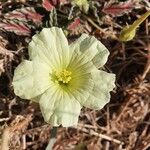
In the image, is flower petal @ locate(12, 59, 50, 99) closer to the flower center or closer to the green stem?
the flower center

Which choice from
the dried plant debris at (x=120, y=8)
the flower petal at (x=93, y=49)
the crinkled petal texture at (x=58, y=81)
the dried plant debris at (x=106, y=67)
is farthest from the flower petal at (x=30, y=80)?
the dried plant debris at (x=120, y=8)

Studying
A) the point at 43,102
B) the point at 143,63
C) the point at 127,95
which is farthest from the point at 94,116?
the point at 43,102

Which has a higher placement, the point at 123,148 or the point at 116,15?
the point at 116,15

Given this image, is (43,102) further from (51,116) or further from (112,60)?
(112,60)

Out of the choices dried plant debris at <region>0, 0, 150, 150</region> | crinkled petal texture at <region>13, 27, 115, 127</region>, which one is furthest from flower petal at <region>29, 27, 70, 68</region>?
dried plant debris at <region>0, 0, 150, 150</region>

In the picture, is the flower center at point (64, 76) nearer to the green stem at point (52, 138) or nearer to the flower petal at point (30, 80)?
the flower petal at point (30, 80)

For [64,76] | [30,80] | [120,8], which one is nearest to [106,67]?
[120,8]
